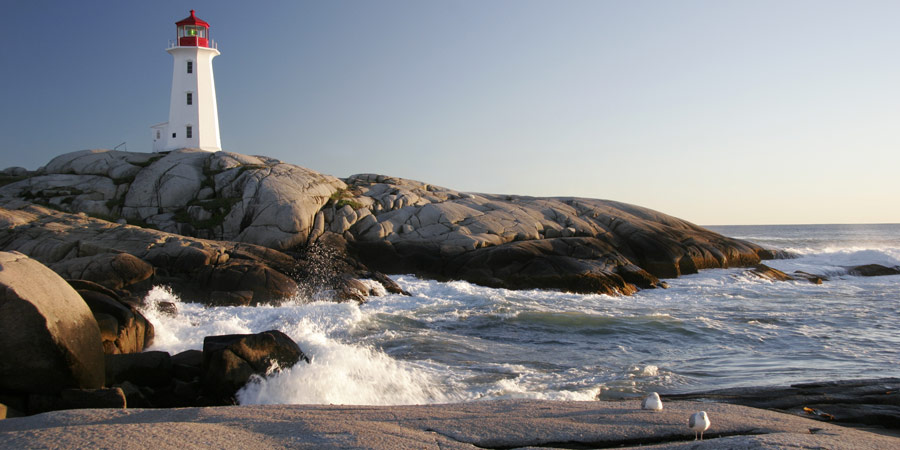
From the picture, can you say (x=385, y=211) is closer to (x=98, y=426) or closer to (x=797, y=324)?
(x=797, y=324)

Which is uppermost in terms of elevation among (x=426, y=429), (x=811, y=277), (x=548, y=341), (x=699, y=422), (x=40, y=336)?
(x=40, y=336)

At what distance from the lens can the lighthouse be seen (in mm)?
34969

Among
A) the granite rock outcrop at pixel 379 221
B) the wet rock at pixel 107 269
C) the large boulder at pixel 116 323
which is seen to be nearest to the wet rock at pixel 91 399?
the large boulder at pixel 116 323

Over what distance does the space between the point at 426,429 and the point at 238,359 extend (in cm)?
412

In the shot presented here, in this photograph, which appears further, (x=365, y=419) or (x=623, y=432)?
(x=365, y=419)

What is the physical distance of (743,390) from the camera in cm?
845

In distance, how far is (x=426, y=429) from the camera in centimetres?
554

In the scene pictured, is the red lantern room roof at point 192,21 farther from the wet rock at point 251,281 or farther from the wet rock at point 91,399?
the wet rock at point 91,399

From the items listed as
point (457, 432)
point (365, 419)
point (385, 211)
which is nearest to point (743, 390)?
point (457, 432)

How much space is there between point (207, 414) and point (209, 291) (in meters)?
13.0

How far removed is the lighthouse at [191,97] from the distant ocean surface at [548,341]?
63.7 feet

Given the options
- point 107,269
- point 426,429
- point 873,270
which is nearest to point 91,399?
point 426,429

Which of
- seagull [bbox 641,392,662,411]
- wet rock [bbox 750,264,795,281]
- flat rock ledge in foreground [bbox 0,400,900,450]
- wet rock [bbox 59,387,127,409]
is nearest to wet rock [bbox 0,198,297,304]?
wet rock [bbox 59,387,127,409]

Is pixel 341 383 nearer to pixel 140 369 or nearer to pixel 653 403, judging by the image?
pixel 140 369
